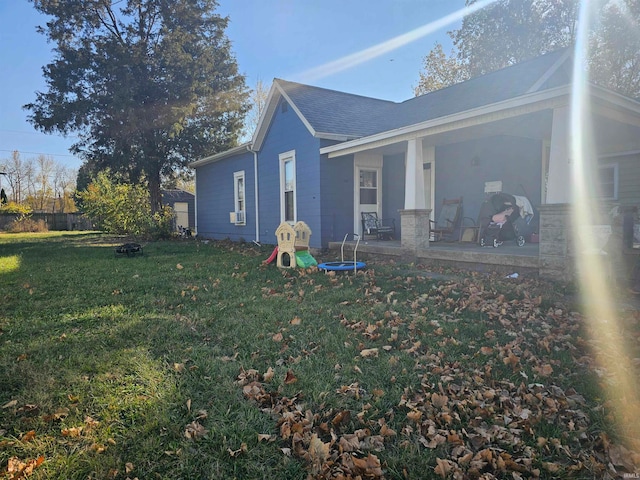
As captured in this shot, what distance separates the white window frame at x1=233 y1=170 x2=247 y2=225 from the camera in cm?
1391

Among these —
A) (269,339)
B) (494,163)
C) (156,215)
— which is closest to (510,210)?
(494,163)

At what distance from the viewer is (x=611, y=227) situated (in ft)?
17.4

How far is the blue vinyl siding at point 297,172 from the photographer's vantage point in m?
10.2

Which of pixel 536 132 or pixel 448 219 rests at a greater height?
pixel 536 132

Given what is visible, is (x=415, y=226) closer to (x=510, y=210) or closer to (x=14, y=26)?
(x=510, y=210)

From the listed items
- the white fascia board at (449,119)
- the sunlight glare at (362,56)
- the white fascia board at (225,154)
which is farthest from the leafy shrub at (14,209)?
the white fascia board at (449,119)

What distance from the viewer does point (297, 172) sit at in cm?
1088

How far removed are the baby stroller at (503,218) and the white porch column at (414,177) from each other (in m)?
1.47

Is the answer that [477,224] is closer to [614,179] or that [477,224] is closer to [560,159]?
[614,179]

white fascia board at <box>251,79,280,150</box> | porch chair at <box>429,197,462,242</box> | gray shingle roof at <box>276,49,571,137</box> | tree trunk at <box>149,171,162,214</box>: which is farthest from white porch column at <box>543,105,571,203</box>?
tree trunk at <box>149,171,162,214</box>

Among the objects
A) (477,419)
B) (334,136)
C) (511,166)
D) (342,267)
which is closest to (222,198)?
(334,136)

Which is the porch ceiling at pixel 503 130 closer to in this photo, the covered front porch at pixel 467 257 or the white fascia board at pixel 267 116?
the covered front porch at pixel 467 257

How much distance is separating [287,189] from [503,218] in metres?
5.95

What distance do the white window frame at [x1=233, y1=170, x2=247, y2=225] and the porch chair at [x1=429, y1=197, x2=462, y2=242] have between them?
6.86 metres
